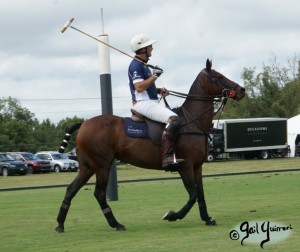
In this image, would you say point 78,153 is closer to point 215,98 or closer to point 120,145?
point 120,145

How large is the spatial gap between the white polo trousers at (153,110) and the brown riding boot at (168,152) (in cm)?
28

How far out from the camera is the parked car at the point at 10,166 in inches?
2060

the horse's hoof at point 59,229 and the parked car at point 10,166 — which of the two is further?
the parked car at point 10,166

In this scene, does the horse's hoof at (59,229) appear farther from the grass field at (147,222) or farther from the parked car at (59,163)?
the parked car at (59,163)

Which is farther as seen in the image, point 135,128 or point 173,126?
point 135,128

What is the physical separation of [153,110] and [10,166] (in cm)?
4064

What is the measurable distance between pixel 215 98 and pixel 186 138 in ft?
3.34

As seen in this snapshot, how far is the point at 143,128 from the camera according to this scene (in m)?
13.0

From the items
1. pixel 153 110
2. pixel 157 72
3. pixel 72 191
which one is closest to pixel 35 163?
pixel 72 191

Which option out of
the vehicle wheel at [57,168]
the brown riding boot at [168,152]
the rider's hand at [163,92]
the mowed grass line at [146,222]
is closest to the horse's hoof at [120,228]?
the mowed grass line at [146,222]

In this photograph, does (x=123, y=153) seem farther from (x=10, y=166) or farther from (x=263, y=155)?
(x=263, y=155)

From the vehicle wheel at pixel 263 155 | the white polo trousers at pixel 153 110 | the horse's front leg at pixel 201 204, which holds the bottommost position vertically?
the vehicle wheel at pixel 263 155

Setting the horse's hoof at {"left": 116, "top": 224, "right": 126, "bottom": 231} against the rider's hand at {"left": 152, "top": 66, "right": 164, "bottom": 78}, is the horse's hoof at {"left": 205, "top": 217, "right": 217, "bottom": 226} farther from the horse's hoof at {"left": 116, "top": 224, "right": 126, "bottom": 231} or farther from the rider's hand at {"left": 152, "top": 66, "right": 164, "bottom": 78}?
the rider's hand at {"left": 152, "top": 66, "right": 164, "bottom": 78}

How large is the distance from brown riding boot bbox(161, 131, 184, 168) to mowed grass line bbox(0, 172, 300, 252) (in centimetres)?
105
